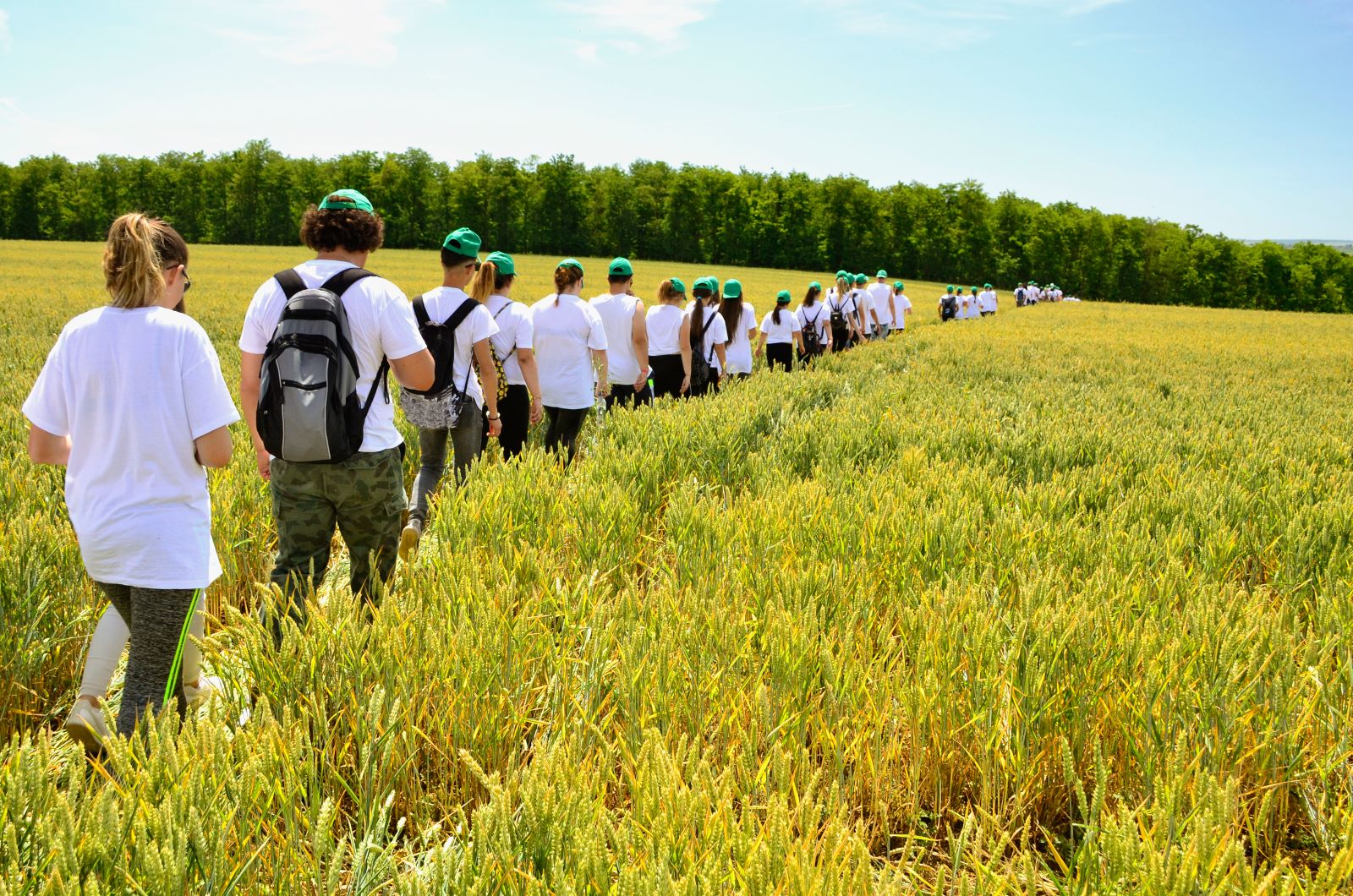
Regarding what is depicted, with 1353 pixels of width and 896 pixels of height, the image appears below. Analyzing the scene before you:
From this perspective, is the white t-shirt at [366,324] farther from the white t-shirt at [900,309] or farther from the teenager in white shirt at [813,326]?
the white t-shirt at [900,309]

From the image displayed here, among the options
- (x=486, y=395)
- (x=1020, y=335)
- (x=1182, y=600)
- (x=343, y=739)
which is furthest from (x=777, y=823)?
(x=1020, y=335)

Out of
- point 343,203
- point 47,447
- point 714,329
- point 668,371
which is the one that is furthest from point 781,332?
point 47,447

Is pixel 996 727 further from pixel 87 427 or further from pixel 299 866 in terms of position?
pixel 87 427

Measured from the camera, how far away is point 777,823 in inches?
56.0

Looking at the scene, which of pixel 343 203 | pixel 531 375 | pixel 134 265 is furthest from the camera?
pixel 531 375

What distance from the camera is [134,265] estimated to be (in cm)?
244

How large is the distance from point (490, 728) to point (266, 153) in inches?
4207

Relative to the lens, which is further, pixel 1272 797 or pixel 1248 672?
pixel 1248 672

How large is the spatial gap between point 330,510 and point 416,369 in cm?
68

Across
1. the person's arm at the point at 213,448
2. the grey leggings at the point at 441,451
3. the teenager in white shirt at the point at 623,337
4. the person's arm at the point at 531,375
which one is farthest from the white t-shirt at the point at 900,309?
the person's arm at the point at 213,448

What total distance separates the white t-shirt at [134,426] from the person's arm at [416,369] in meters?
0.79

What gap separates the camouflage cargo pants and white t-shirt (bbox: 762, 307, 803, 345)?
832 cm

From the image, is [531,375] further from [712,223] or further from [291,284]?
[712,223]

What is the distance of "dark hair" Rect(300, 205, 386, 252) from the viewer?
331 cm
